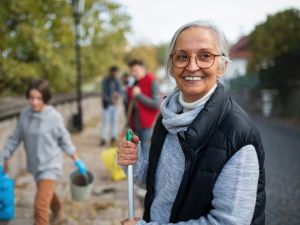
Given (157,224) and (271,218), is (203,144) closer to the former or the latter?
(157,224)

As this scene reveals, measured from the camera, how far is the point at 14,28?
8.17m

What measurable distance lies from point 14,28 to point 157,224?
761 centimetres

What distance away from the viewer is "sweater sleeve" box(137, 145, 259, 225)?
57.2 inches

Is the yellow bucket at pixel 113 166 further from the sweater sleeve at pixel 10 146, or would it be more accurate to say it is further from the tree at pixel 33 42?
the tree at pixel 33 42

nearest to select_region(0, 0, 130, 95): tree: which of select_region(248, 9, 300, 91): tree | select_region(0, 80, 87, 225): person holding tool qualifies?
select_region(0, 80, 87, 225): person holding tool

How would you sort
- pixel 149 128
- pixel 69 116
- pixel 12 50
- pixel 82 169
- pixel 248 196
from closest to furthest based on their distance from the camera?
1. pixel 248 196
2. pixel 82 169
3. pixel 149 128
4. pixel 12 50
5. pixel 69 116

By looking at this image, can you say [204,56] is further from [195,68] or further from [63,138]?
[63,138]

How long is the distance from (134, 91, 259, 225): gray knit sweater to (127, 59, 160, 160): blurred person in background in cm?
369

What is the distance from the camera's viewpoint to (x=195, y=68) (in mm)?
1657

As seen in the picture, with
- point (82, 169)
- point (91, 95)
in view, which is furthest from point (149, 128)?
point (91, 95)

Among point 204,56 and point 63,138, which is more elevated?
point 204,56

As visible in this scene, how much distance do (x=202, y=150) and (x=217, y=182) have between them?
14cm

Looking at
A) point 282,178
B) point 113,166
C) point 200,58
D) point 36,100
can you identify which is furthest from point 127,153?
point 282,178

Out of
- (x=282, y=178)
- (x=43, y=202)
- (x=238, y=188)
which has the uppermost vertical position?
(x=238, y=188)
